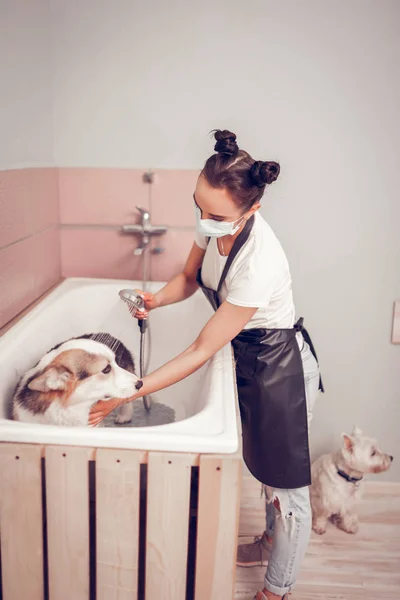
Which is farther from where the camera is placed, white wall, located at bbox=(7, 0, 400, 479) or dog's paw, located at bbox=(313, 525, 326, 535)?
white wall, located at bbox=(7, 0, 400, 479)

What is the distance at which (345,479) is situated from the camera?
2.28 metres

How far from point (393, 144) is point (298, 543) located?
5.61ft

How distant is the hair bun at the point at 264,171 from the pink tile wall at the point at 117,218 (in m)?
1.12

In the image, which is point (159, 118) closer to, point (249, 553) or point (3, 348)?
point (3, 348)

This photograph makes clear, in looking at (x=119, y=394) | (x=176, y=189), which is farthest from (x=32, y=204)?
(x=119, y=394)

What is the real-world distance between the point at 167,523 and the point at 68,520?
23cm

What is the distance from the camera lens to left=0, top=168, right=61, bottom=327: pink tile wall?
76.7 inches

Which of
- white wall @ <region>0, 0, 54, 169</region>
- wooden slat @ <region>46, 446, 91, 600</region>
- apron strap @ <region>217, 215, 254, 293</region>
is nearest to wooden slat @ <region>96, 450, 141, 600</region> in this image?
wooden slat @ <region>46, 446, 91, 600</region>

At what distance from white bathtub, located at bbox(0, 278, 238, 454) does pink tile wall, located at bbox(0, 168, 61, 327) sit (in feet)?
0.26

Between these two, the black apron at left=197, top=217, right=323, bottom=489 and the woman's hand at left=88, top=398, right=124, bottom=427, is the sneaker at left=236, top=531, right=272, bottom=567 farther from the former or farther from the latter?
the woman's hand at left=88, top=398, right=124, bottom=427

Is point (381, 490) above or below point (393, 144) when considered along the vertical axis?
below

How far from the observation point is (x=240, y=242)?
1.58 meters

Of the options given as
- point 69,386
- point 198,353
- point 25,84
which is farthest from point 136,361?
point 25,84

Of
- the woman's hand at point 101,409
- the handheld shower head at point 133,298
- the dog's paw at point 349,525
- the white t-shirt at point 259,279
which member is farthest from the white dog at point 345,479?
the woman's hand at point 101,409
